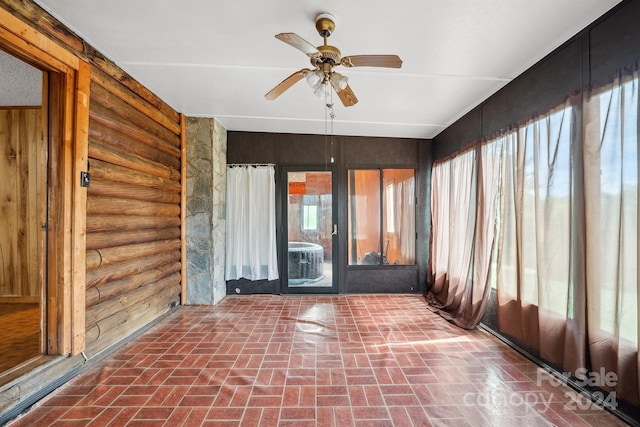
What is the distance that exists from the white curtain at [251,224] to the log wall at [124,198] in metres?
0.90

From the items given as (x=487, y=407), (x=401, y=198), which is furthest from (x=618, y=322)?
(x=401, y=198)

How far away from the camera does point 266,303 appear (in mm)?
4066

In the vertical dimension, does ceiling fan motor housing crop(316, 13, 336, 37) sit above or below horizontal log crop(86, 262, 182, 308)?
above

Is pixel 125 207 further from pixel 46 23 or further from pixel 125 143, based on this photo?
pixel 46 23

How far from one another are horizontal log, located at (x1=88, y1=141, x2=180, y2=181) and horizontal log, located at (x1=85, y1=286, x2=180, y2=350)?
1497 mm

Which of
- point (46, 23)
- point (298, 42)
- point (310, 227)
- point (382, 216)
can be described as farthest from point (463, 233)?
point (46, 23)

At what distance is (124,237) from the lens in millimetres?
2764

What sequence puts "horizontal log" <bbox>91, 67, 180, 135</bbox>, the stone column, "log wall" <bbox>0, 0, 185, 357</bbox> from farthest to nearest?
1. the stone column
2. "horizontal log" <bbox>91, 67, 180, 135</bbox>
3. "log wall" <bbox>0, 0, 185, 357</bbox>

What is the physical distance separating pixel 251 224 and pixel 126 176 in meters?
1.94

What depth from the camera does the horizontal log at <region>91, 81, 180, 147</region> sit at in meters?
2.45

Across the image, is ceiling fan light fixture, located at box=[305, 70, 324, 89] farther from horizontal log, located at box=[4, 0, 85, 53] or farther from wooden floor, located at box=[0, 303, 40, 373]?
wooden floor, located at box=[0, 303, 40, 373]

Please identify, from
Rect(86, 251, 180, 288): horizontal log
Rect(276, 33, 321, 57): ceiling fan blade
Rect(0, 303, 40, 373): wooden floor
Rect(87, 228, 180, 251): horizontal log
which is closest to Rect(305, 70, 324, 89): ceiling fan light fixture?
Rect(276, 33, 321, 57): ceiling fan blade

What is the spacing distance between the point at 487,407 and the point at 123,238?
3.47 meters

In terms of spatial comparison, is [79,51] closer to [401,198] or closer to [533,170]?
[533,170]
